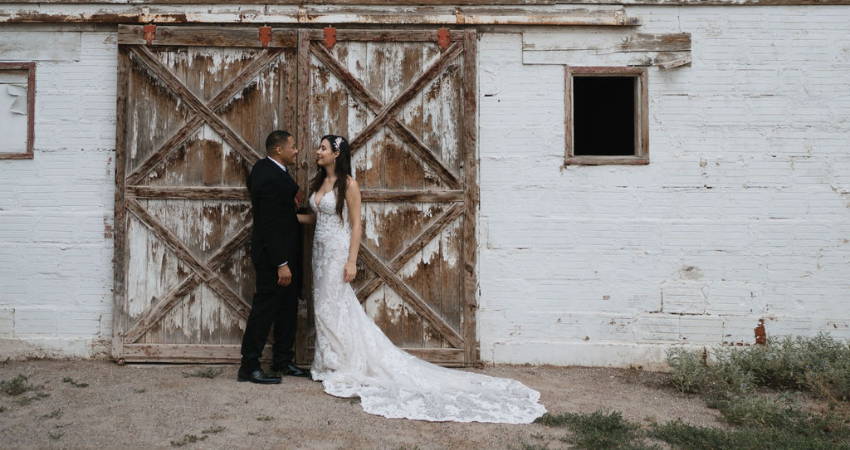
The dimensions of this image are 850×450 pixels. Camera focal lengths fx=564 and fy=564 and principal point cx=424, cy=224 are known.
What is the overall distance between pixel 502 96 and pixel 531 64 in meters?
0.43

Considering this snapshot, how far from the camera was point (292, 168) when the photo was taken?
18.1 feet

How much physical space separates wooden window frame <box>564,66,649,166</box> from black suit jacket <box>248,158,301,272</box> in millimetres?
2724

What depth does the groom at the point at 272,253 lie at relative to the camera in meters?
4.83

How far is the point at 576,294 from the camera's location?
220 inches

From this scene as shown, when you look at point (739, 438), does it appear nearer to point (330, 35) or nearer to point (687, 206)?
point (687, 206)

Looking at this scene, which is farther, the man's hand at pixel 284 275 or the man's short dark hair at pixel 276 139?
the man's short dark hair at pixel 276 139

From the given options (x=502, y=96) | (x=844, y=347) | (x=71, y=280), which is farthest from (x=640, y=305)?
(x=71, y=280)

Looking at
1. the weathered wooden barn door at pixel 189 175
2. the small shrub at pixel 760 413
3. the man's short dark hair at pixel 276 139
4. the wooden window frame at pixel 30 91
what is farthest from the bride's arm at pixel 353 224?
the wooden window frame at pixel 30 91

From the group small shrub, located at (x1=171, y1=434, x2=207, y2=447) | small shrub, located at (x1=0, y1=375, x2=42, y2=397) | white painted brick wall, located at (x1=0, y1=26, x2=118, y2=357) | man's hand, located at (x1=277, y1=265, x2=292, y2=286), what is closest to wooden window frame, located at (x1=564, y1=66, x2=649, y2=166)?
man's hand, located at (x1=277, y1=265, x2=292, y2=286)

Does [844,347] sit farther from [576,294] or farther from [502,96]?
[502,96]

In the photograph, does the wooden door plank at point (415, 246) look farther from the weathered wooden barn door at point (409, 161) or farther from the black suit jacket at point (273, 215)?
the black suit jacket at point (273, 215)

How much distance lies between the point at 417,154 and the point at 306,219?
4.15 ft

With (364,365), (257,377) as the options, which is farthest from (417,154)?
(257,377)

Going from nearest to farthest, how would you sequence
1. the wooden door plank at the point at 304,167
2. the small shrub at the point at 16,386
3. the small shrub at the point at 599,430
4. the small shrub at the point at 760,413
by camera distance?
the small shrub at the point at 599,430 → the small shrub at the point at 760,413 → the small shrub at the point at 16,386 → the wooden door plank at the point at 304,167
